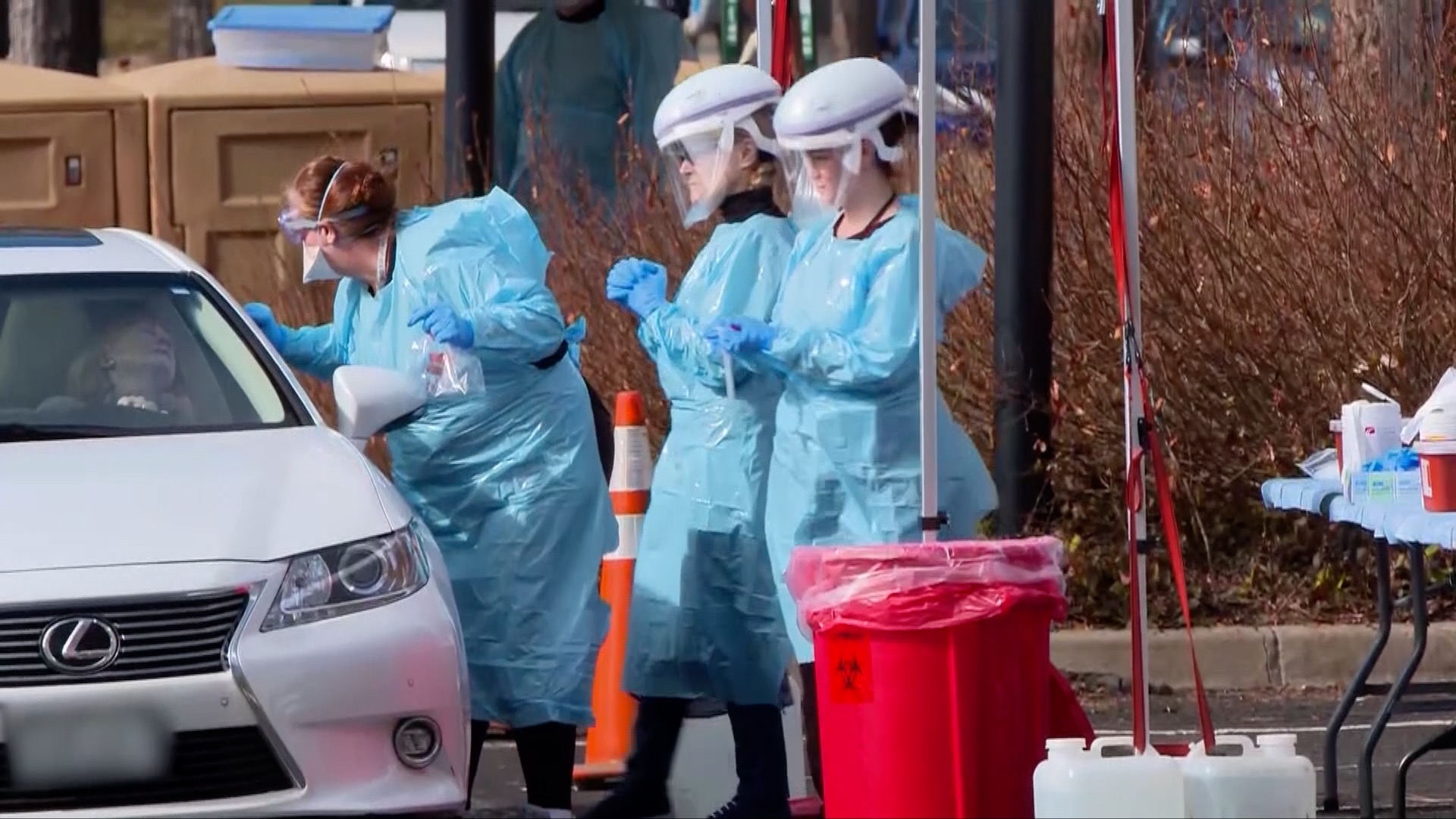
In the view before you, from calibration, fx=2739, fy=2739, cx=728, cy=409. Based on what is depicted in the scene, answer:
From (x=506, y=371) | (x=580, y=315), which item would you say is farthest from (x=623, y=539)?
(x=580, y=315)

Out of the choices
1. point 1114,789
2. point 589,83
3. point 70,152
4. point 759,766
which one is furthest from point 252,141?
point 1114,789

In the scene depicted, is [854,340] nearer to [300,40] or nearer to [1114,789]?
[1114,789]

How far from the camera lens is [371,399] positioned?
5.88 metres

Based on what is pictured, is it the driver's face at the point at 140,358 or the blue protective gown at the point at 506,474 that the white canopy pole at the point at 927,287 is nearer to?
the blue protective gown at the point at 506,474

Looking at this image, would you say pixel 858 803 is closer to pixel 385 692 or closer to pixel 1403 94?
pixel 385 692

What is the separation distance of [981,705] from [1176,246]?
412 cm

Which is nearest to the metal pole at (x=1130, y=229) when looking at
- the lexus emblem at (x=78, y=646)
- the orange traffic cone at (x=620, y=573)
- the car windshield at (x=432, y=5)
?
the lexus emblem at (x=78, y=646)

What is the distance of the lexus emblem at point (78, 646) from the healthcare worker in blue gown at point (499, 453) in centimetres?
136

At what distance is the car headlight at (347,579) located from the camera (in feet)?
17.0

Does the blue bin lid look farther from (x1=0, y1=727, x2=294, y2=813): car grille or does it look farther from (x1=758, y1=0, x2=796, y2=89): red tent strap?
(x1=0, y1=727, x2=294, y2=813): car grille

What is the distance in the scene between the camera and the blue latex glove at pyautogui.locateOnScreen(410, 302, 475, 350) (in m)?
6.14

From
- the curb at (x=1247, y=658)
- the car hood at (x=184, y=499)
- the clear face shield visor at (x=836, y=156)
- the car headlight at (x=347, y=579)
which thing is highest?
the clear face shield visor at (x=836, y=156)

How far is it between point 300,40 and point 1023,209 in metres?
4.09

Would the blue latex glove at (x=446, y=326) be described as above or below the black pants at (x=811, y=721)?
above
